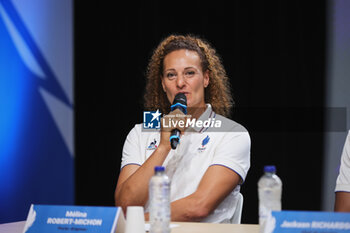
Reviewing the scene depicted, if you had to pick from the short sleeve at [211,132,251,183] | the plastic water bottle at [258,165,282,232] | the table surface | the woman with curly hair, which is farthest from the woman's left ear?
the plastic water bottle at [258,165,282,232]

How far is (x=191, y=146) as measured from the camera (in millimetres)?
2182

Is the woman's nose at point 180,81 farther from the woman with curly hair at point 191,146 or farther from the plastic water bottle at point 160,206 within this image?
the plastic water bottle at point 160,206

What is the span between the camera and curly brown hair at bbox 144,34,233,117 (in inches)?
94.8

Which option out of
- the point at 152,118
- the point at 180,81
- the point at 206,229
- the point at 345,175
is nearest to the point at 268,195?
the point at 206,229

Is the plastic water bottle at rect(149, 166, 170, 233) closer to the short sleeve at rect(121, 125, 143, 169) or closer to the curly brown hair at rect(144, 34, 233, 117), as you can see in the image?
the short sleeve at rect(121, 125, 143, 169)

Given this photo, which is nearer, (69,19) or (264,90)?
(264,90)

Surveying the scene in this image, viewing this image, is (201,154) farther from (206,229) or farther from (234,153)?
(206,229)

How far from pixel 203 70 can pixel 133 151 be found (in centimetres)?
58

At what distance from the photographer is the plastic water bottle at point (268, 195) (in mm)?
1226

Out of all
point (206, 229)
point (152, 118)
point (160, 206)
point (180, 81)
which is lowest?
point (206, 229)

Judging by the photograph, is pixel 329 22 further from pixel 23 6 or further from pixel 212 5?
pixel 23 6

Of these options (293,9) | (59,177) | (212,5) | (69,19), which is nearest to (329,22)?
(293,9)

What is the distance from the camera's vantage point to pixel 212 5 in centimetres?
312

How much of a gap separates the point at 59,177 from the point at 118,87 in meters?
0.92
